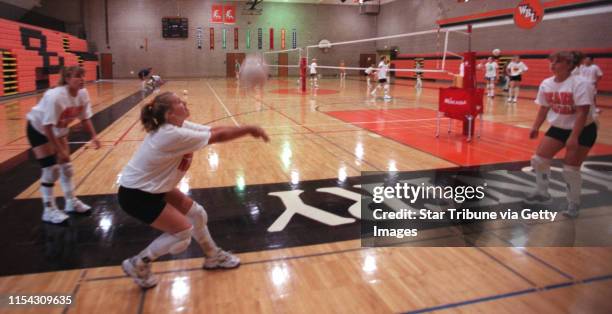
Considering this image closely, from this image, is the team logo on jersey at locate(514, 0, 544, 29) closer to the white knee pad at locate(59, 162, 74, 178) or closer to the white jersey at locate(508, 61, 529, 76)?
the white jersey at locate(508, 61, 529, 76)

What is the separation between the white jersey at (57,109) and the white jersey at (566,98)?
16.4 ft

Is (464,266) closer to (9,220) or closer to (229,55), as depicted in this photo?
(9,220)

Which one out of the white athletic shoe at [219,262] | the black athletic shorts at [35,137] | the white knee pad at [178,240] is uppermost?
the black athletic shorts at [35,137]

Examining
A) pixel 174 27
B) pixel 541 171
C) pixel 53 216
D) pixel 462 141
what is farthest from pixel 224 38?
pixel 541 171

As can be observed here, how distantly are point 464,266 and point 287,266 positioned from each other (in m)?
1.45

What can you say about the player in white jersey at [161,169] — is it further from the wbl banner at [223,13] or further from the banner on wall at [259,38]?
the banner on wall at [259,38]

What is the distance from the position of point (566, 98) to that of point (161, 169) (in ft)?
12.9

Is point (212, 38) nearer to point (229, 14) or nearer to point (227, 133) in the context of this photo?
point (229, 14)

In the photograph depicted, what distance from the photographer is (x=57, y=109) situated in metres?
4.01

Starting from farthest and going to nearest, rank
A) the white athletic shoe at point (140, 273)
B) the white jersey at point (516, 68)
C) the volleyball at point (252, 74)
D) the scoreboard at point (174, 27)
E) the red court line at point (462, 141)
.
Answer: the scoreboard at point (174, 27) → the white jersey at point (516, 68) → the red court line at point (462, 141) → the volleyball at point (252, 74) → the white athletic shoe at point (140, 273)

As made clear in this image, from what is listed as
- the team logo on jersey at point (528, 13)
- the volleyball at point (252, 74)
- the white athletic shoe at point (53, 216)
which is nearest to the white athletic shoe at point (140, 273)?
the white athletic shoe at point (53, 216)

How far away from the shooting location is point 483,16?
23.4 meters

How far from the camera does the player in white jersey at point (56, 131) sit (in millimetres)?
4020

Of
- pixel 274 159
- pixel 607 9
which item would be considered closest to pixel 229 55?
pixel 607 9
